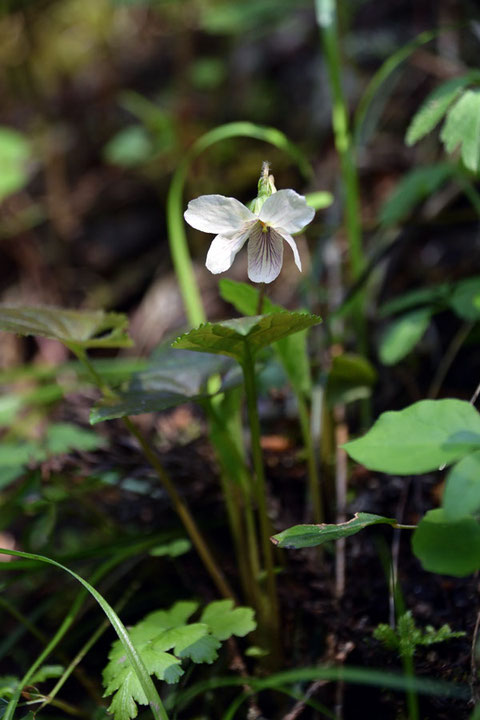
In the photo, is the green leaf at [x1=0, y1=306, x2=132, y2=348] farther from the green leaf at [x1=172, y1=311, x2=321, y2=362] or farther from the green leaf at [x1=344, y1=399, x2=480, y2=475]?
the green leaf at [x1=344, y1=399, x2=480, y2=475]

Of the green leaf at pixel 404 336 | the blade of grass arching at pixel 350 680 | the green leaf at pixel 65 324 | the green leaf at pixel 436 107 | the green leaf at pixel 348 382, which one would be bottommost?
the blade of grass arching at pixel 350 680

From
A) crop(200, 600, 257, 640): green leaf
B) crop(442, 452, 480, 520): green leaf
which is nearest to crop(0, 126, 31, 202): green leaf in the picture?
crop(200, 600, 257, 640): green leaf

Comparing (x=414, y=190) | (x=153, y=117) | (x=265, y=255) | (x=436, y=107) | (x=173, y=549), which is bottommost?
(x=173, y=549)

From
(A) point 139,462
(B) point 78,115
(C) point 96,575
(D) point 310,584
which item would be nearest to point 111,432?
(A) point 139,462

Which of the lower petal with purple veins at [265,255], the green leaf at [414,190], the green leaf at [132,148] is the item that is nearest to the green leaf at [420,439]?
→ the lower petal with purple veins at [265,255]

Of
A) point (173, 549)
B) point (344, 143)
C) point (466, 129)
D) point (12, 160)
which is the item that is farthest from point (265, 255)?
point (12, 160)

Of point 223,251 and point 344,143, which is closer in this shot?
point 223,251

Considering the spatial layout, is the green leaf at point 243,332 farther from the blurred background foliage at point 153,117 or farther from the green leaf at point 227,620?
the blurred background foliage at point 153,117

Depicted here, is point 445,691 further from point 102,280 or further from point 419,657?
point 102,280

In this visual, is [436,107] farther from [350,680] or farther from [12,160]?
[12,160]
